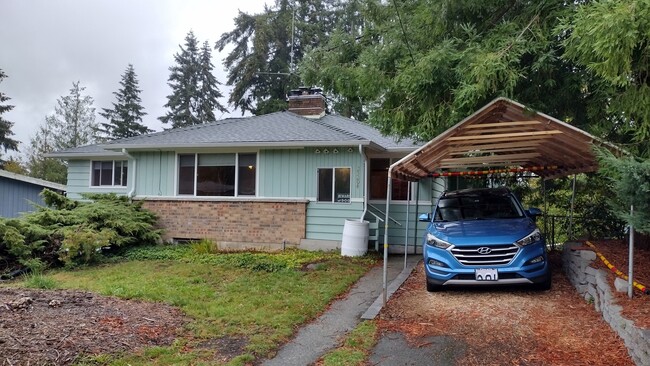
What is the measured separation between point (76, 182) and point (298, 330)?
12.6 meters

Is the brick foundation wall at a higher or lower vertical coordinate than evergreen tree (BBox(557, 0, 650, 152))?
lower

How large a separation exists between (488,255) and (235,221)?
25.1 ft

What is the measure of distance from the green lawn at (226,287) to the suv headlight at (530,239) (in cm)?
282

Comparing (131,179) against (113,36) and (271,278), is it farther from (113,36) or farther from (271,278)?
(113,36)

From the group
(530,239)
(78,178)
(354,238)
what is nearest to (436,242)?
(530,239)

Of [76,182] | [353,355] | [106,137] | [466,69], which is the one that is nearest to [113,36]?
[76,182]

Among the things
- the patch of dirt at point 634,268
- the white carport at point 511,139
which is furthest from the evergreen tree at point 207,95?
the patch of dirt at point 634,268

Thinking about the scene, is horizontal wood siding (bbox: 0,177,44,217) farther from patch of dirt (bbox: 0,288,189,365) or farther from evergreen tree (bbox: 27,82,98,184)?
evergreen tree (bbox: 27,82,98,184)

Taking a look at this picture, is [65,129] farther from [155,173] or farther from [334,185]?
[334,185]

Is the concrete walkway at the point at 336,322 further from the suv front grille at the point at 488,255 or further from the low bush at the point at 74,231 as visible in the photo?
the low bush at the point at 74,231

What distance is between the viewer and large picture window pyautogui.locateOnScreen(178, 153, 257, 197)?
11.9 metres

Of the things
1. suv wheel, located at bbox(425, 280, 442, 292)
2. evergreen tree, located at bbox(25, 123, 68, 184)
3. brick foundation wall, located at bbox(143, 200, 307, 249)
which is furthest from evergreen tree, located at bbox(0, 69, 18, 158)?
suv wheel, located at bbox(425, 280, 442, 292)

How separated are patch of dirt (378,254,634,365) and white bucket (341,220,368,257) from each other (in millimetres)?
3528

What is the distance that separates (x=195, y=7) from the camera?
46.5ft
